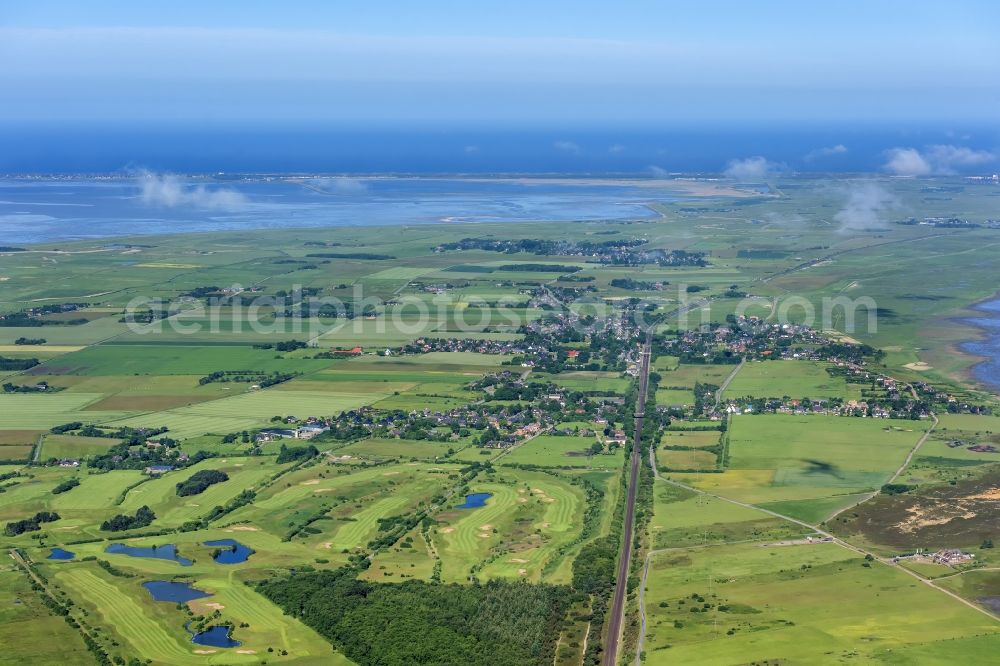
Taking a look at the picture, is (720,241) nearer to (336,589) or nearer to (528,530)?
(528,530)

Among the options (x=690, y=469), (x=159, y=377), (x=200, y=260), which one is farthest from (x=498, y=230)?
(x=690, y=469)

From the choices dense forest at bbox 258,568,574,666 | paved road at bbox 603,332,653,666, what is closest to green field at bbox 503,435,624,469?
paved road at bbox 603,332,653,666

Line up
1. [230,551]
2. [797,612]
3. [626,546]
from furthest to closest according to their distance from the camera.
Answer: [230,551]
[626,546]
[797,612]

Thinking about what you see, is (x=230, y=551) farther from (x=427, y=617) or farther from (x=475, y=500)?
(x=475, y=500)

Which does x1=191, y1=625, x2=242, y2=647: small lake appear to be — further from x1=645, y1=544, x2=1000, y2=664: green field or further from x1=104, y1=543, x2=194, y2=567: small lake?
x1=645, y1=544, x2=1000, y2=664: green field

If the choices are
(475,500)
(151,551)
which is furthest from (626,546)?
(151,551)
